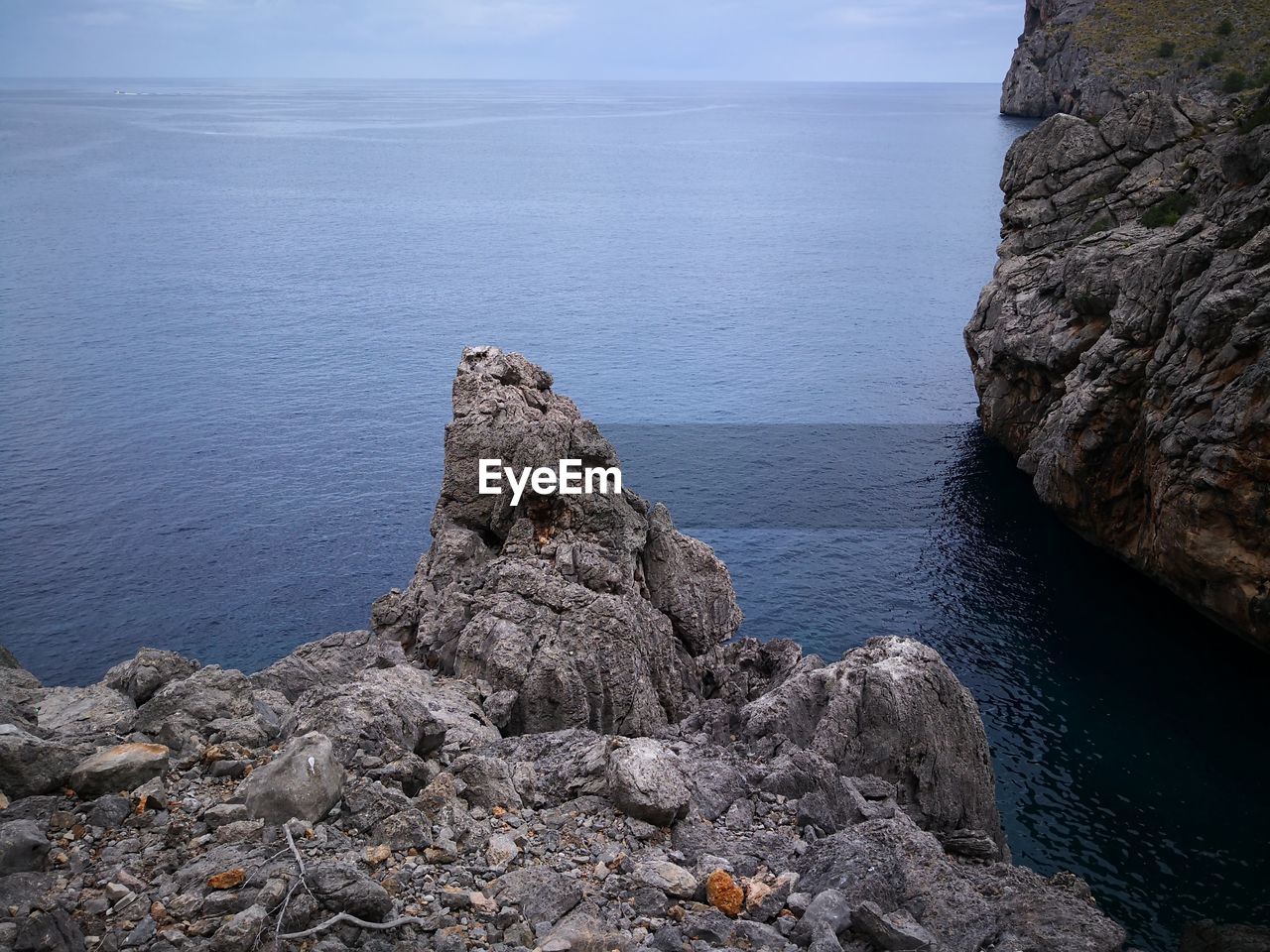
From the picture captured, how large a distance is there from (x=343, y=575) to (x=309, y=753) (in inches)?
1768

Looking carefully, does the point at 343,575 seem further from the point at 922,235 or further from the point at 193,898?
the point at 922,235

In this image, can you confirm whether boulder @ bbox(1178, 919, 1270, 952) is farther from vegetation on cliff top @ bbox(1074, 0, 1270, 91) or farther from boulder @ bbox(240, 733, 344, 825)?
vegetation on cliff top @ bbox(1074, 0, 1270, 91)

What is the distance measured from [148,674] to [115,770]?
385 inches

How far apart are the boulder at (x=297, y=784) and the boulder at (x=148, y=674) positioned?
10298 millimetres

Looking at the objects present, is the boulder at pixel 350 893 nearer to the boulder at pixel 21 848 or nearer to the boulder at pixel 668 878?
the boulder at pixel 21 848

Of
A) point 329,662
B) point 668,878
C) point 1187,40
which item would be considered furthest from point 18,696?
point 1187,40

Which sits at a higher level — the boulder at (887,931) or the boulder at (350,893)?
the boulder at (350,893)

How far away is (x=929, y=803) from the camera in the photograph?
31.5 meters

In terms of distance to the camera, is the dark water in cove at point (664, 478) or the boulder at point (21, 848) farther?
the dark water in cove at point (664, 478)

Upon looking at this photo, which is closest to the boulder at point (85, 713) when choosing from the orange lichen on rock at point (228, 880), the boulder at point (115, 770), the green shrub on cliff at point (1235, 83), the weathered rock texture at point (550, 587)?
the boulder at point (115, 770)

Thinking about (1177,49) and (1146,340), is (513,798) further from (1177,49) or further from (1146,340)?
(1177,49)

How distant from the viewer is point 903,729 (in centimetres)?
3166

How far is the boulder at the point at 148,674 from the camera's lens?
29656 millimetres

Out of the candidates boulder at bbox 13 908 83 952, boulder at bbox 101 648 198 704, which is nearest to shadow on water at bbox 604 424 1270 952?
boulder at bbox 101 648 198 704
